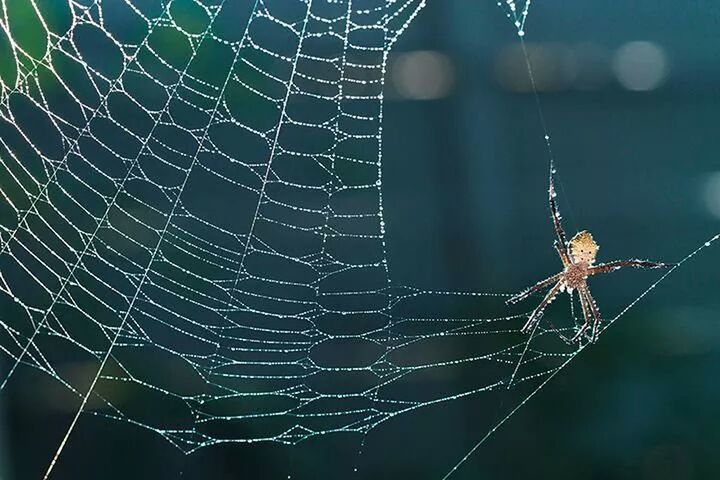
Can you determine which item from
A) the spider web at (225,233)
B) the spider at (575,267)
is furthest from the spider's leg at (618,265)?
the spider web at (225,233)

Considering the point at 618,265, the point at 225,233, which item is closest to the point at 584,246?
the point at 618,265

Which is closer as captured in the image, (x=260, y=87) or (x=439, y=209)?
(x=260, y=87)

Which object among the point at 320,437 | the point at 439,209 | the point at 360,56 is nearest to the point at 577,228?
the point at 439,209

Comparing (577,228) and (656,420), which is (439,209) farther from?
(656,420)

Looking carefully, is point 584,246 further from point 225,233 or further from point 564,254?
point 225,233

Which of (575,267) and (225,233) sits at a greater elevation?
(225,233)

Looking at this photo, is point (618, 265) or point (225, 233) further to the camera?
point (225, 233)

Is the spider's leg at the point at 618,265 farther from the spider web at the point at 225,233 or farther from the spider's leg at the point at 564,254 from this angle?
the spider web at the point at 225,233

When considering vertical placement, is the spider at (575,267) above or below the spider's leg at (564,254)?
below
